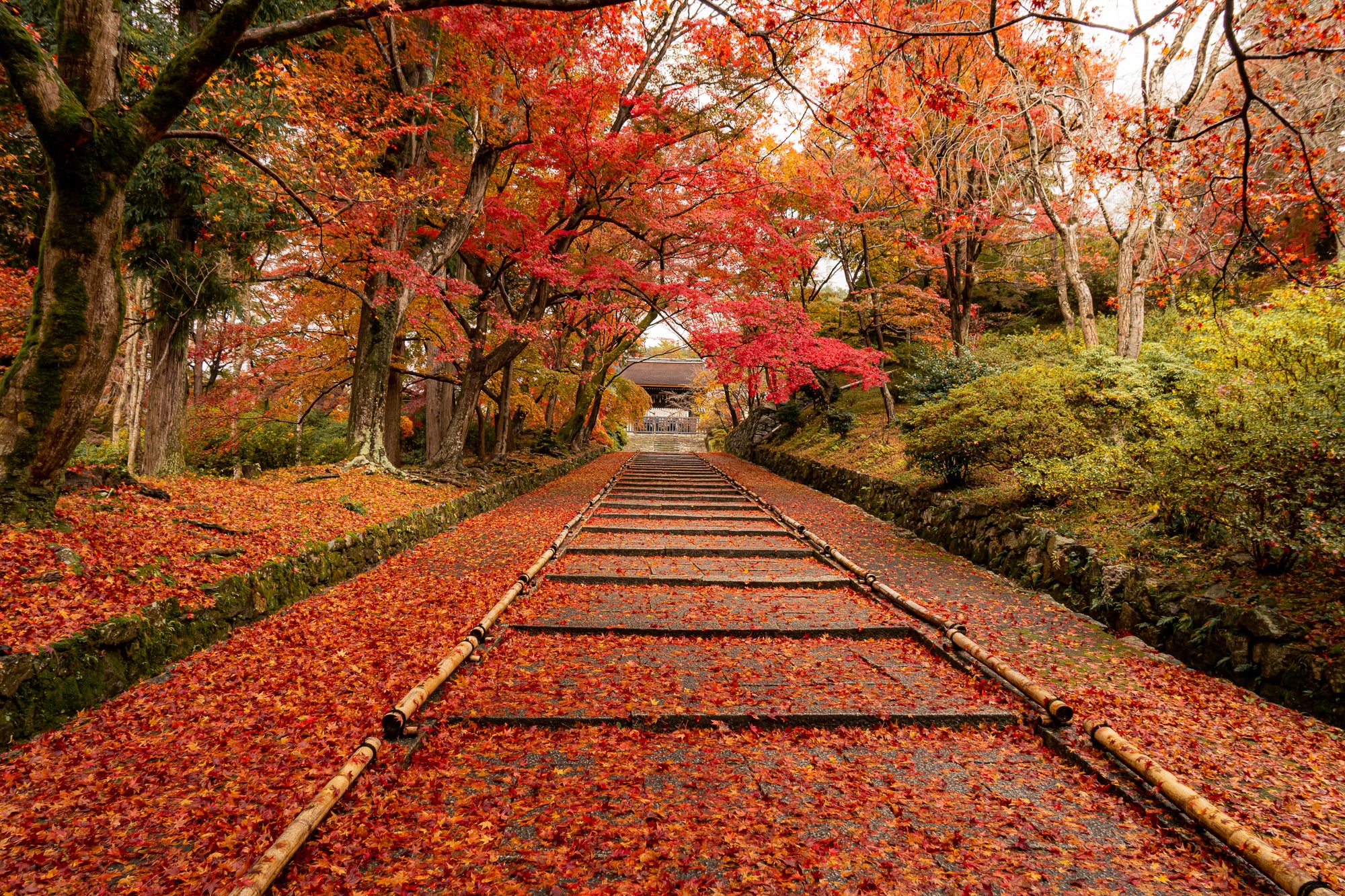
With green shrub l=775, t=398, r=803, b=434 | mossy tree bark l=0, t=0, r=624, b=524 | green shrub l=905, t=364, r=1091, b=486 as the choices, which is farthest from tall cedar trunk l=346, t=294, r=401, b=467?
green shrub l=775, t=398, r=803, b=434

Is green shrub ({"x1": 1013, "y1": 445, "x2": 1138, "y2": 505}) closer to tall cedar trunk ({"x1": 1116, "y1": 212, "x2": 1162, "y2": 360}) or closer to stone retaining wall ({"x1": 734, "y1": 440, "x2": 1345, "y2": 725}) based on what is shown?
stone retaining wall ({"x1": 734, "y1": 440, "x2": 1345, "y2": 725})

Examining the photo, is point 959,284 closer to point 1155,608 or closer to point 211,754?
point 1155,608

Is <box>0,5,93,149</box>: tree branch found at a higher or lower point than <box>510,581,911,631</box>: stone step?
higher

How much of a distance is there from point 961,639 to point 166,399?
11712mm

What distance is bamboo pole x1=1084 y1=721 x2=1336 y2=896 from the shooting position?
2062 millimetres

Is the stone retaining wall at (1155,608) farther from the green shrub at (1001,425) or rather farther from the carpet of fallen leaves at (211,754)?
the carpet of fallen leaves at (211,754)

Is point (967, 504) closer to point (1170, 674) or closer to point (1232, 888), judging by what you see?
point (1170, 674)

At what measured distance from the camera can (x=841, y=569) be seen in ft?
21.2

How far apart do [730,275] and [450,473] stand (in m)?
7.80

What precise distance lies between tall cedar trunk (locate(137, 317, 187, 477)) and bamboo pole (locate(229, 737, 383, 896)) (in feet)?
30.8

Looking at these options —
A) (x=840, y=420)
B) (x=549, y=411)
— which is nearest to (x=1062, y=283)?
(x=840, y=420)

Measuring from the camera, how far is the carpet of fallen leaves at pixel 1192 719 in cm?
259

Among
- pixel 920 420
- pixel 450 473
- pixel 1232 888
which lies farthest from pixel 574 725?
pixel 450 473

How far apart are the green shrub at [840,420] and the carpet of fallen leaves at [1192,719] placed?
10.1 meters
